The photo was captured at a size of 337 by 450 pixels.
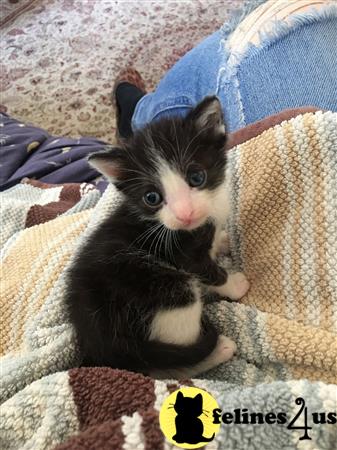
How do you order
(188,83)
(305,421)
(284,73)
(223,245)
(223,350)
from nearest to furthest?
(305,421)
(223,350)
(223,245)
(284,73)
(188,83)

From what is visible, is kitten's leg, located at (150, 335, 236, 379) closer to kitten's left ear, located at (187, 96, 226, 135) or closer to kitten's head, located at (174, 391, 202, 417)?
kitten's head, located at (174, 391, 202, 417)

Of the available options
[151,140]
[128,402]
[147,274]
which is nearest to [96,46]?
[151,140]

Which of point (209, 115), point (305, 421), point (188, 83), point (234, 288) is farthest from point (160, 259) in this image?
point (188, 83)

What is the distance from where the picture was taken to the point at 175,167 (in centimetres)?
99

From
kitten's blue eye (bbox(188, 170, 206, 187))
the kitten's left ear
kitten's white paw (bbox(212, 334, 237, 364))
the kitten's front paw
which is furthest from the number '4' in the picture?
the kitten's left ear

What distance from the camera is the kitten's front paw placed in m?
1.01

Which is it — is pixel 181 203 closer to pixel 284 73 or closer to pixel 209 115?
pixel 209 115

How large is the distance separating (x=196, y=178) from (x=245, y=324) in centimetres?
31

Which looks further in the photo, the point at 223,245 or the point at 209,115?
the point at 223,245

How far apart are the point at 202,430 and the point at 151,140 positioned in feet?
1.91

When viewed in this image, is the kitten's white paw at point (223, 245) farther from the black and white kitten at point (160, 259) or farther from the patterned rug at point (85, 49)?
the patterned rug at point (85, 49)

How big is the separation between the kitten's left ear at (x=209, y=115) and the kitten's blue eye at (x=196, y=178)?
0.10 m

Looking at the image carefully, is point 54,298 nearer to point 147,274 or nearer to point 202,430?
point 147,274

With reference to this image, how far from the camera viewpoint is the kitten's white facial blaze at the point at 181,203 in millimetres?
948
